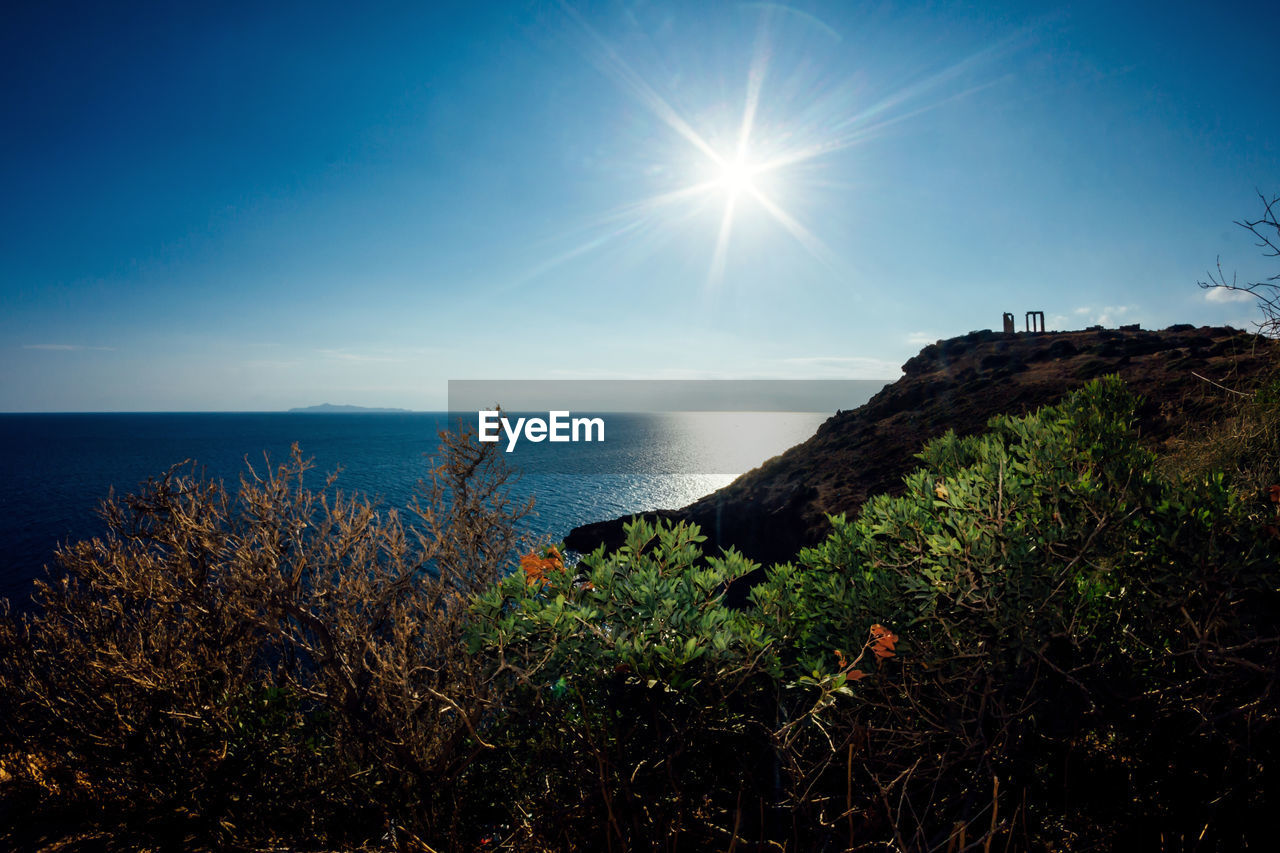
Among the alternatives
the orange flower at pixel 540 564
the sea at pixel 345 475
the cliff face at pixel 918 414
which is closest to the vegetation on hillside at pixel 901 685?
the orange flower at pixel 540 564

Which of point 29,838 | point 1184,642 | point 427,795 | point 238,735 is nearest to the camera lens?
point 1184,642

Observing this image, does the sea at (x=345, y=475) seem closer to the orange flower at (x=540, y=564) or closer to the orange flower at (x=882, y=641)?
the orange flower at (x=540, y=564)

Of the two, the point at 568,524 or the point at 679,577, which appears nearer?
the point at 679,577

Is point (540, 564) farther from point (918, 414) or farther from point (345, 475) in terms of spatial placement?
point (345, 475)

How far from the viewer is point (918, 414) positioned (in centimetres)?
3578

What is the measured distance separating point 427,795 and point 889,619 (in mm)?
4070

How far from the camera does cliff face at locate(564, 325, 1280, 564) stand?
27531 mm

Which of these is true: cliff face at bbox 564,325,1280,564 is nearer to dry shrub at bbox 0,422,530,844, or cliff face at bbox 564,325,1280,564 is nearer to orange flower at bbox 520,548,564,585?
dry shrub at bbox 0,422,530,844

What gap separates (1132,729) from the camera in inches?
137

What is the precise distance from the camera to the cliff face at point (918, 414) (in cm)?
2753

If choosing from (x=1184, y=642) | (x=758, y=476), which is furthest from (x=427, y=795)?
(x=758, y=476)

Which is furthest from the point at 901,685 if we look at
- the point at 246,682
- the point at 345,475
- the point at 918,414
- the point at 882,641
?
the point at 345,475

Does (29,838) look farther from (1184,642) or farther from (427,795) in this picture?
(1184,642)

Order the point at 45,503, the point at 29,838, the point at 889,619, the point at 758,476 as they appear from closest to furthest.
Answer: the point at 889,619
the point at 29,838
the point at 758,476
the point at 45,503
